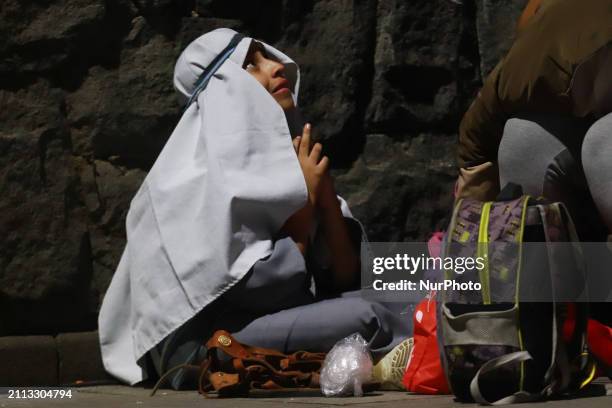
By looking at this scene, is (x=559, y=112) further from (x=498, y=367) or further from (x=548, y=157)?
(x=498, y=367)

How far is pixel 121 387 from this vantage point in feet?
13.3

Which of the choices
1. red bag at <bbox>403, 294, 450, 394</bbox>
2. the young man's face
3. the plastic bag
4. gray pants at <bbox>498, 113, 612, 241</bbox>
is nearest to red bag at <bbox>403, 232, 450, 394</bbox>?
red bag at <bbox>403, 294, 450, 394</bbox>

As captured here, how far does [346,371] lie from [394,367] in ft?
0.51

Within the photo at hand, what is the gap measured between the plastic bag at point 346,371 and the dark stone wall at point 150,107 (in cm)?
107

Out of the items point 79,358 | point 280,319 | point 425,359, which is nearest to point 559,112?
point 425,359

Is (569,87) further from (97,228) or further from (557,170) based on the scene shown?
(97,228)

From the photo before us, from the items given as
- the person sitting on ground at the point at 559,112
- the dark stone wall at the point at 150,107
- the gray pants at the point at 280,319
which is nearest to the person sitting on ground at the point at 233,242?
the gray pants at the point at 280,319

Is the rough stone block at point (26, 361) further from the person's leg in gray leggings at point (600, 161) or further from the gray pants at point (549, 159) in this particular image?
the person's leg in gray leggings at point (600, 161)

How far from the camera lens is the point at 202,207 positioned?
380 cm

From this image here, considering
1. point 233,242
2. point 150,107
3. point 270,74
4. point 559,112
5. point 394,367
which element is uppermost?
point 559,112

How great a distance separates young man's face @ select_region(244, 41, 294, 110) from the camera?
4.12 m

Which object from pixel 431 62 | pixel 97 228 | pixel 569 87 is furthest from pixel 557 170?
pixel 97 228

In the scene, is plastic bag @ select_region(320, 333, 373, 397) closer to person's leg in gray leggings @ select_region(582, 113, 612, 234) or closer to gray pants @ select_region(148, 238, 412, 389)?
gray pants @ select_region(148, 238, 412, 389)

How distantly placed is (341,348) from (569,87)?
0.97m
